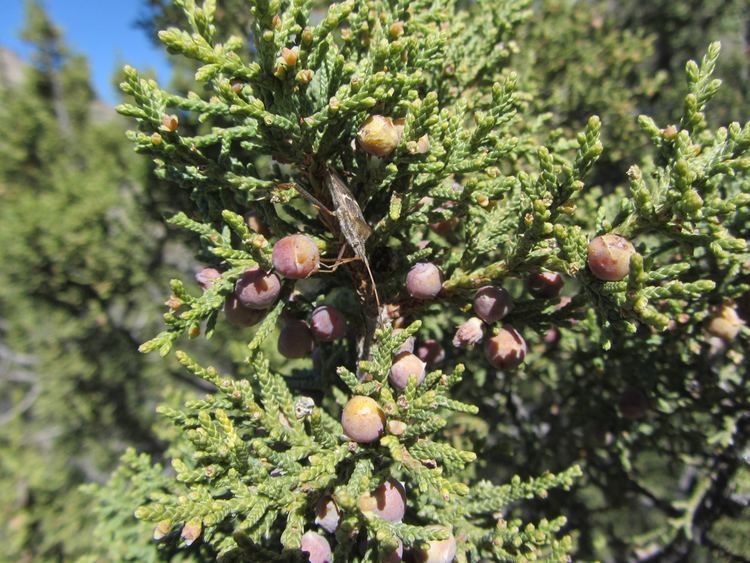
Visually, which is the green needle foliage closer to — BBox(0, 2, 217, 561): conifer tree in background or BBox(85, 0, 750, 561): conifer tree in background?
BBox(85, 0, 750, 561): conifer tree in background

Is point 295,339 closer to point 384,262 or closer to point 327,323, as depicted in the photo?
point 327,323

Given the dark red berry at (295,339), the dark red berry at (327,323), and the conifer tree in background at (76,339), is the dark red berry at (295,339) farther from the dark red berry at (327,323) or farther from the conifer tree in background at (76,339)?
the conifer tree in background at (76,339)

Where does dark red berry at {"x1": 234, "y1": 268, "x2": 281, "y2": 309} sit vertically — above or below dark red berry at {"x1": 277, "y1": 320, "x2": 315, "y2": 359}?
above

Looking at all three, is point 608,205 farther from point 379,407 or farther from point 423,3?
point 379,407

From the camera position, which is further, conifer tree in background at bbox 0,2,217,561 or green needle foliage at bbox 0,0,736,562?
conifer tree in background at bbox 0,2,217,561

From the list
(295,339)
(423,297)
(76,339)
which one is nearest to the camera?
(423,297)

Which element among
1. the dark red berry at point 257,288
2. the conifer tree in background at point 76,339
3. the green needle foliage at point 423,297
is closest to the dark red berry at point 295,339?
the green needle foliage at point 423,297

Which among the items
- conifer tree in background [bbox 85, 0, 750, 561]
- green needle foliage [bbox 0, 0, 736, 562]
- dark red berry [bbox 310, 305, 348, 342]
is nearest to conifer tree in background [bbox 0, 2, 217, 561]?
green needle foliage [bbox 0, 0, 736, 562]

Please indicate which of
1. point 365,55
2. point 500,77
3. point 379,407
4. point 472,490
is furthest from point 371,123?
point 472,490

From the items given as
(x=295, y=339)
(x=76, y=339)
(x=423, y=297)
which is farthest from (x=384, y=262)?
(x=76, y=339)

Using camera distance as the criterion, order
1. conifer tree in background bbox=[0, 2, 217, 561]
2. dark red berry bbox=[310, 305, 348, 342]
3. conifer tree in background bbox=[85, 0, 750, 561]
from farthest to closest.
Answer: conifer tree in background bbox=[0, 2, 217, 561] < dark red berry bbox=[310, 305, 348, 342] < conifer tree in background bbox=[85, 0, 750, 561]

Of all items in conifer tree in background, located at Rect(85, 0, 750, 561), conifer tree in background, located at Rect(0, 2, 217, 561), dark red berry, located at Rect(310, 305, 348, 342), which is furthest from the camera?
conifer tree in background, located at Rect(0, 2, 217, 561)
